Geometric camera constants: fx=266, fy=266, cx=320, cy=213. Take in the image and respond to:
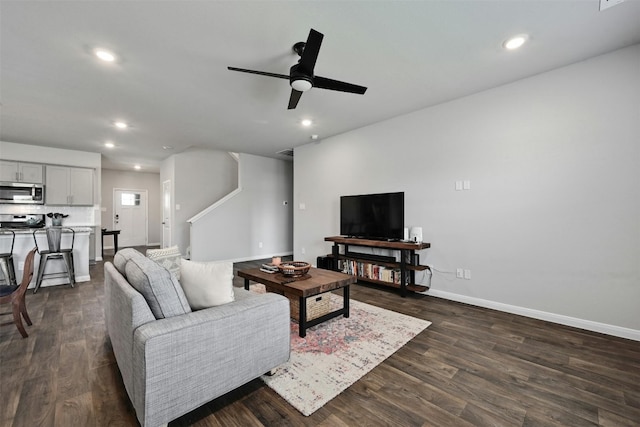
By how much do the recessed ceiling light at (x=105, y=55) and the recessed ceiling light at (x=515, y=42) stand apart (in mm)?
3646

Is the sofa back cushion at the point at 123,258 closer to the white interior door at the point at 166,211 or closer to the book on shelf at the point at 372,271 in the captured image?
the book on shelf at the point at 372,271

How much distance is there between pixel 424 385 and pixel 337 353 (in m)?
0.69

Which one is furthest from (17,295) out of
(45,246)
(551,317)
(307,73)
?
(551,317)

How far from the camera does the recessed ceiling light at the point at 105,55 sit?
2.46 m

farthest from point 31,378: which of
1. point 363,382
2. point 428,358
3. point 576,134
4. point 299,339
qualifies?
point 576,134

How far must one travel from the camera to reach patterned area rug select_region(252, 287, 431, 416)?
175 cm

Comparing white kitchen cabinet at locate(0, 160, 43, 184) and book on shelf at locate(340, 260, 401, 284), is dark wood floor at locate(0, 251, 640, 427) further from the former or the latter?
white kitchen cabinet at locate(0, 160, 43, 184)

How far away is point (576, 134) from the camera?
2748 mm

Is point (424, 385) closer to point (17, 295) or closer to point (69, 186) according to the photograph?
point (17, 295)

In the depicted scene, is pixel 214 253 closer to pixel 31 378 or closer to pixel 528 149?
pixel 31 378

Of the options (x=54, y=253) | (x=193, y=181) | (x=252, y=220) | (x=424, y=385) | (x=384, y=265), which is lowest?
(x=424, y=385)

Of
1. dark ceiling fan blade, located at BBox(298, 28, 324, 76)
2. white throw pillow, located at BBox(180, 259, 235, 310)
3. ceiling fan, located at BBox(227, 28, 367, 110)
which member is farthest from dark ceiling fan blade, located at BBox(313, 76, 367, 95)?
white throw pillow, located at BBox(180, 259, 235, 310)

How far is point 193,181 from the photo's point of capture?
6.70 metres

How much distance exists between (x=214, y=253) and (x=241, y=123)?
3259mm
